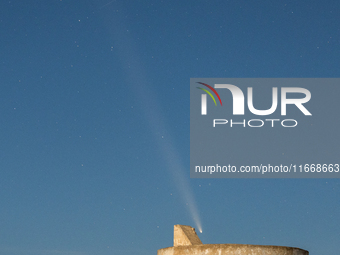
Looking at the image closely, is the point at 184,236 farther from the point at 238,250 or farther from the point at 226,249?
the point at 238,250

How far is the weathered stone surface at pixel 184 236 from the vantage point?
18594 millimetres

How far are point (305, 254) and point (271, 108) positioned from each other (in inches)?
290

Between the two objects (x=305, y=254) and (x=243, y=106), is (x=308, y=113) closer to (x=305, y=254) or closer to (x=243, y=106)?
(x=243, y=106)

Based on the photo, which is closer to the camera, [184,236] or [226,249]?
[226,249]

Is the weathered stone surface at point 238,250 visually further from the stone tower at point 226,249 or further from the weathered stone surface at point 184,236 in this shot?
the weathered stone surface at point 184,236

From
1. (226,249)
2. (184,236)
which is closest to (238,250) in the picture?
(226,249)

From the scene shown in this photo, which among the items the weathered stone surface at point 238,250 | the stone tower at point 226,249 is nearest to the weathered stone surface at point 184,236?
the stone tower at point 226,249

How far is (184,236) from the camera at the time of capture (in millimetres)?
18688

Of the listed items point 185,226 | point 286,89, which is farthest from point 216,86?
point 185,226

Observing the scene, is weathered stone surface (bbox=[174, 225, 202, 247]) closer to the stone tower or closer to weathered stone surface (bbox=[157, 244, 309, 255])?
the stone tower

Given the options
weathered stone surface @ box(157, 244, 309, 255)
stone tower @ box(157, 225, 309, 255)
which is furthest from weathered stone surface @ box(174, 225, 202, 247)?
weathered stone surface @ box(157, 244, 309, 255)

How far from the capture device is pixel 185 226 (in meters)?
19.4

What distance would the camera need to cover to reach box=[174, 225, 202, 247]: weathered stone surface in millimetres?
18594

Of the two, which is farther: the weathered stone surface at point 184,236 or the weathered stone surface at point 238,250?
the weathered stone surface at point 184,236
